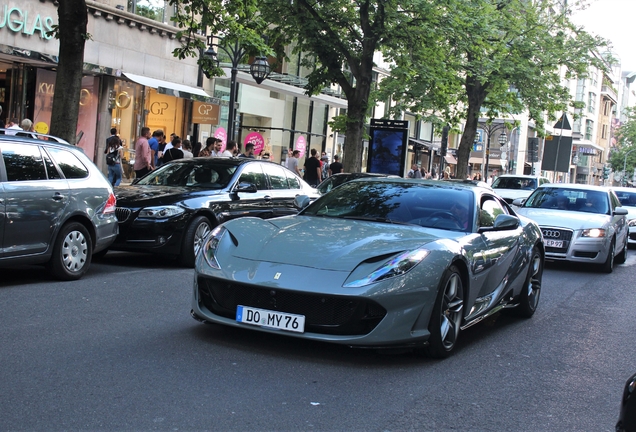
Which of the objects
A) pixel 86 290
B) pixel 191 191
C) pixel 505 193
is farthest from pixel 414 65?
pixel 86 290

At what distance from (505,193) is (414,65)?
7443 mm

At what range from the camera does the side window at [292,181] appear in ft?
43.8

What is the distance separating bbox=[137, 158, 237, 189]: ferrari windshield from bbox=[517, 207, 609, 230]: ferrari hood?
5.51 m

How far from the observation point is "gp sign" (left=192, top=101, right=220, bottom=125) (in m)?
27.9

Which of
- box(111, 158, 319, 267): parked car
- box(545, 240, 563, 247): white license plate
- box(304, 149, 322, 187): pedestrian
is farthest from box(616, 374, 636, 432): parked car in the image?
box(304, 149, 322, 187): pedestrian

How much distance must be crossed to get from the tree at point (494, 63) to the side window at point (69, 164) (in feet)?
46.1

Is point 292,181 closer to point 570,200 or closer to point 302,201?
point 570,200

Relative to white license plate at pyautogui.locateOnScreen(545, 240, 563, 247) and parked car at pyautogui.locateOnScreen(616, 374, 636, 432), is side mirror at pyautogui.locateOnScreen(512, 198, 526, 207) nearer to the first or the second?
white license plate at pyautogui.locateOnScreen(545, 240, 563, 247)

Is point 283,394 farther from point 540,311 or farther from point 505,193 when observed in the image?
point 505,193

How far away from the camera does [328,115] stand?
1572 inches

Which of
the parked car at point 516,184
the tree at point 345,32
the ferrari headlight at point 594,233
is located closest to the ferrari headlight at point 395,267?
the ferrari headlight at point 594,233

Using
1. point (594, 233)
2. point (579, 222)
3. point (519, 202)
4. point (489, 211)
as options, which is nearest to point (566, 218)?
point (579, 222)

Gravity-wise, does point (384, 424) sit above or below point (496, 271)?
below

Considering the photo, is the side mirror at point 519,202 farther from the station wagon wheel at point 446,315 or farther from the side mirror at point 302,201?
the station wagon wheel at point 446,315
